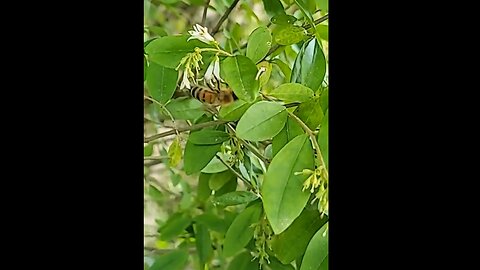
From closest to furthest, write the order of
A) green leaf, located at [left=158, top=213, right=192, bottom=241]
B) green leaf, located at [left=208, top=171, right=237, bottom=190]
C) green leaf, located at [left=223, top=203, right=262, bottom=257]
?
green leaf, located at [left=223, top=203, right=262, bottom=257], green leaf, located at [left=208, top=171, right=237, bottom=190], green leaf, located at [left=158, top=213, right=192, bottom=241]

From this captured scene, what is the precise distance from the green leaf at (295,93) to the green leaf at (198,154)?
0.13 m

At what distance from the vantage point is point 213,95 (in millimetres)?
571

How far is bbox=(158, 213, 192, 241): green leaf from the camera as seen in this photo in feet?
2.77

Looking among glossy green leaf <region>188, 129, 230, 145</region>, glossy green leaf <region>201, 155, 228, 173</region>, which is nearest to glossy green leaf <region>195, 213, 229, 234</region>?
glossy green leaf <region>201, 155, 228, 173</region>

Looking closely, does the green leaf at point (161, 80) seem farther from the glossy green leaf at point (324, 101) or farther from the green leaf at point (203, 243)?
the green leaf at point (203, 243)

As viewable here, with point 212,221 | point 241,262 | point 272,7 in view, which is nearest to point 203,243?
point 212,221

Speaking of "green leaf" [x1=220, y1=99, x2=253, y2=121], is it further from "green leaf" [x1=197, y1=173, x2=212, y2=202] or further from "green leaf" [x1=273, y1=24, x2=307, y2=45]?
"green leaf" [x1=197, y1=173, x2=212, y2=202]

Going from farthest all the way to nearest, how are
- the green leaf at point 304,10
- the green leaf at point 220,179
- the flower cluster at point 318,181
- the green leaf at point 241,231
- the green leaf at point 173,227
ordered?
the green leaf at point 173,227 < the green leaf at point 220,179 < the green leaf at point 241,231 < the green leaf at point 304,10 < the flower cluster at point 318,181

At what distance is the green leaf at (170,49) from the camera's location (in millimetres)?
481

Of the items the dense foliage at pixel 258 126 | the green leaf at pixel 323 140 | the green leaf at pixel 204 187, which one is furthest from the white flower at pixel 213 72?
the green leaf at pixel 204 187

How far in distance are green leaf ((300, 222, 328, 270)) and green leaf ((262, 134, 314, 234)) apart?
0.09 feet
